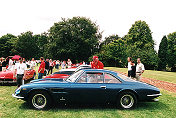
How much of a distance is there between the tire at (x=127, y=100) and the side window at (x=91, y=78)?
0.90 meters

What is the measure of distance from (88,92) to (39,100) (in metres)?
1.67

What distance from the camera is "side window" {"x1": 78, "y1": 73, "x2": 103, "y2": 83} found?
5.00 m

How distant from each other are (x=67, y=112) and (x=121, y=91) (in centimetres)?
192

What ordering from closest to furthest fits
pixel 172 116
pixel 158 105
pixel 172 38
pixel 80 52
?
pixel 172 116
pixel 158 105
pixel 80 52
pixel 172 38

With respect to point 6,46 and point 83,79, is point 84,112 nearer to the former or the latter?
point 83,79

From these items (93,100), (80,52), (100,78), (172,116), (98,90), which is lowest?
(172,116)

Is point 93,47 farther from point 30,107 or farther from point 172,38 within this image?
point 30,107

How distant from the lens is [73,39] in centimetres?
4072

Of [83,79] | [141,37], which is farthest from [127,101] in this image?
[141,37]

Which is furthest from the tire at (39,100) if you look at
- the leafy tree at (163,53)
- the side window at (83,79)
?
the leafy tree at (163,53)

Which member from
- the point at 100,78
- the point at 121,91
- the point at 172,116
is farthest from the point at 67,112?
the point at 172,116

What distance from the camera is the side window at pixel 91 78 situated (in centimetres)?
500

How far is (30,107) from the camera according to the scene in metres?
4.96

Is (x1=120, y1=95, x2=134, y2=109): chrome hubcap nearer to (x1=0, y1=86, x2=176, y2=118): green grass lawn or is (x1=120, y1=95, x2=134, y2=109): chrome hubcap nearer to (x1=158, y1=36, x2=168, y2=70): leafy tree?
(x1=0, y1=86, x2=176, y2=118): green grass lawn
